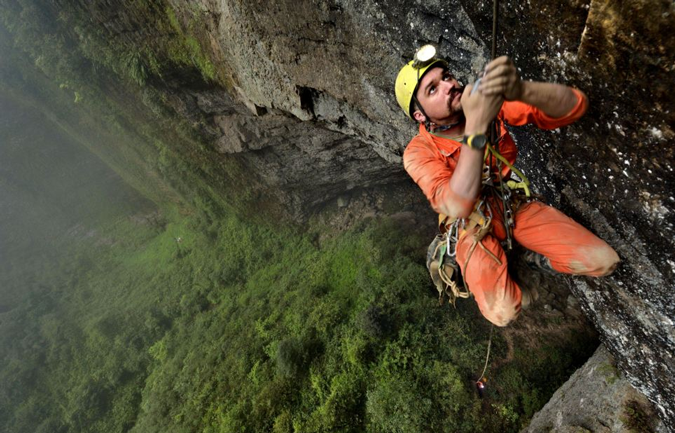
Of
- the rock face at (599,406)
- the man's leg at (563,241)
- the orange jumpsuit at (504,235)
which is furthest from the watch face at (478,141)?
the rock face at (599,406)

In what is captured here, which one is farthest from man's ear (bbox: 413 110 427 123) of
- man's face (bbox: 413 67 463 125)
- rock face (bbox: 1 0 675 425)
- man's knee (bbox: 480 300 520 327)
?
man's knee (bbox: 480 300 520 327)

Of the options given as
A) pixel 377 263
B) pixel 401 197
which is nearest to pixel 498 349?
pixel 377 263

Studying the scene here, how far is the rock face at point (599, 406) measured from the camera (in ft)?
12.6

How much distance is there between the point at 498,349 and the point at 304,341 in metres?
4.41

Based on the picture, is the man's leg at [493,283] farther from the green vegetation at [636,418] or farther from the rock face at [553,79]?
the green vegetation at [636,418]

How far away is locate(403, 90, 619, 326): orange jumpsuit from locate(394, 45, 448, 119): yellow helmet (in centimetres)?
34

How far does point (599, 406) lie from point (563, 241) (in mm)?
3437

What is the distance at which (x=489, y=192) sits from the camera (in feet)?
8.80

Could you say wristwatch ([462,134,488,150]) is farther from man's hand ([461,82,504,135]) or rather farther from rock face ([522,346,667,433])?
rock face ([522,346,667,433])

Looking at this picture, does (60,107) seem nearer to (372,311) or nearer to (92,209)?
(92,209)

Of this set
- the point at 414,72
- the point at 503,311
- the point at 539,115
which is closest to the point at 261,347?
the point at 503,311

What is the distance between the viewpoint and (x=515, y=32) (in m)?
2.60

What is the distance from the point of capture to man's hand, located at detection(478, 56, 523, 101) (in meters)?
1.73

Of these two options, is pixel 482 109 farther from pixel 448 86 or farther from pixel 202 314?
pixel 202 314
